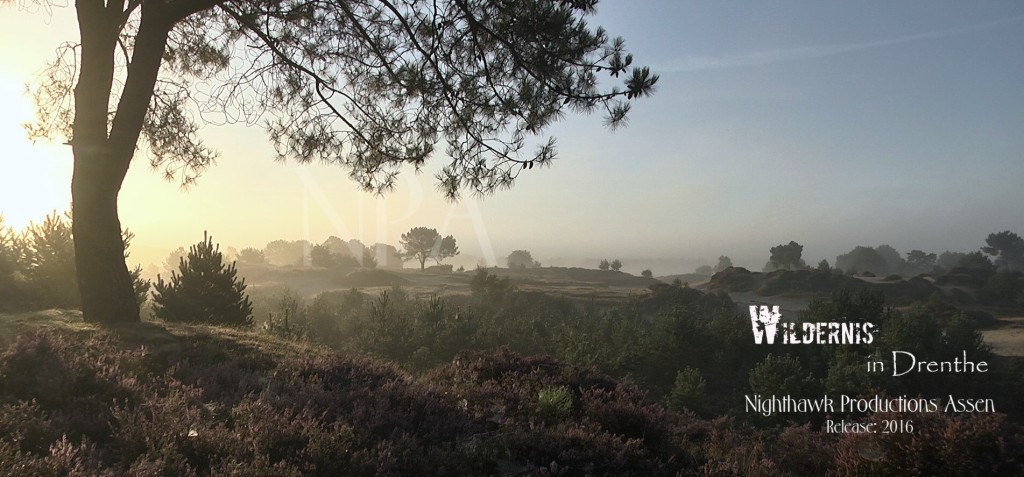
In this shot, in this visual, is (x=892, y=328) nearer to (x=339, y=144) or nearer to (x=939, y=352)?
(x=939, y=352)

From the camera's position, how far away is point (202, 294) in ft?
39.9

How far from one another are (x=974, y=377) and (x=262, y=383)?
20565mm

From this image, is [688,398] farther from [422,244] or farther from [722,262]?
[722,262]

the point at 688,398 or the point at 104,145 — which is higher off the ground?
the point at 104,145

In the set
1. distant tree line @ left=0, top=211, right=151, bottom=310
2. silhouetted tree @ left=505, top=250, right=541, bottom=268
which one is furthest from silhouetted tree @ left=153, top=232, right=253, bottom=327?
silhouetted tree @ left=505, top=250, right=541, bottom=268

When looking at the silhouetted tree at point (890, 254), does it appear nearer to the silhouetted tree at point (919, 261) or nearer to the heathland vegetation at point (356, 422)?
the silhouetted tree at point (919, 261)

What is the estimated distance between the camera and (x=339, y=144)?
10.9m

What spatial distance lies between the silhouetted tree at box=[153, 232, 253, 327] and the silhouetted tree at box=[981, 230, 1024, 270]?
122 m

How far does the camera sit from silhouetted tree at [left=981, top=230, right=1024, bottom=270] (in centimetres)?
9325

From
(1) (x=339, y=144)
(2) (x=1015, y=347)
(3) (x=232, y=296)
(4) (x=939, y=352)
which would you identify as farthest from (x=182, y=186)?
(2) (x=1015, y=347)

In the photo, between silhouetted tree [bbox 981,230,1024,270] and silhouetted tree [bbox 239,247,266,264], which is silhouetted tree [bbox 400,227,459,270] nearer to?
silhouetted tree [bbox 239,247,266,264]

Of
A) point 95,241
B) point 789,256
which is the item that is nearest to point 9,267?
point 95,241

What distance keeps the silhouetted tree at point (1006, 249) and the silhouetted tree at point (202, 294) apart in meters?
122

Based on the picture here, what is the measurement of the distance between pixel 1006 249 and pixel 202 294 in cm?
12621
